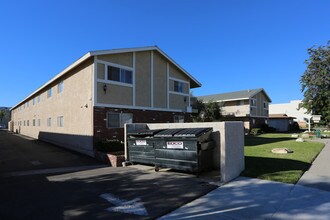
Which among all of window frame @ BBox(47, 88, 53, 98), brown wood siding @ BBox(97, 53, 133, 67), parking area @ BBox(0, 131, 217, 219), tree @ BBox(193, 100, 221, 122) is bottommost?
parking area @ BBox(0, 131, 217, 219)

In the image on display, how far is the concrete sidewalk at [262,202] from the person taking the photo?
16.2ft

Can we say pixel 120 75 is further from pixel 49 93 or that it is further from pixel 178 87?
pixel 49 93

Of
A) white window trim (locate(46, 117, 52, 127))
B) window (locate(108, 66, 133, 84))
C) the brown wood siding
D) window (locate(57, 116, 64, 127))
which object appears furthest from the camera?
white window trim (locate(46, 117, 52, 127))

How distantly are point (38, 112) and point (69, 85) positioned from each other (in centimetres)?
1171

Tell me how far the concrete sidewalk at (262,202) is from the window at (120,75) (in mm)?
10730

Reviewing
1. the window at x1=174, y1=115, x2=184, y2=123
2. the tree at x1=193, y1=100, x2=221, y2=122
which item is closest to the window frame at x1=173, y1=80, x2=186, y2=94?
the window at x1=174, y1=115, x2=184, y2=123

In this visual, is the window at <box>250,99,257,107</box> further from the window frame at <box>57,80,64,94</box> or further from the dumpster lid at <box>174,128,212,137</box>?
the dumpster lid at <box>174,128,212,137</box>

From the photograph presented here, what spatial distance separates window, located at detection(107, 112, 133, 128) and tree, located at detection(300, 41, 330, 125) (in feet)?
101

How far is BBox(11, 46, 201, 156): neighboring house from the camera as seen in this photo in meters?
14.8

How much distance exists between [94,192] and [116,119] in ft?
30.0

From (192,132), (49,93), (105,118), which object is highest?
(49,93)

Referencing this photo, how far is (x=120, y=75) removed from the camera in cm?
1622

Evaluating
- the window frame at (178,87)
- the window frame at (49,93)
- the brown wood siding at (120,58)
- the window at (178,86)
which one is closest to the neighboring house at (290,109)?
the window frame at (178,87)

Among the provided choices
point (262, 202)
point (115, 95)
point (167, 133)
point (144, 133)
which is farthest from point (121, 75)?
point (262, 202)
